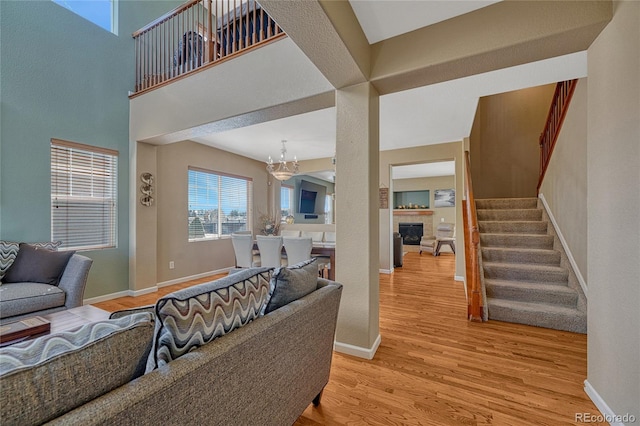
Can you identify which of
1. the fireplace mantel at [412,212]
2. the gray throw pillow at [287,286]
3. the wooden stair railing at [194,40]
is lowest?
the gray throw pillow at [287,286]

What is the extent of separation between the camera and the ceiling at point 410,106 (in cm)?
188

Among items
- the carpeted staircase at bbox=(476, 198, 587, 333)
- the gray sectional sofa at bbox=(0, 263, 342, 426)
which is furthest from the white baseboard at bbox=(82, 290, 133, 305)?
the carpeted staircase at bbox=(476, 198, 587, 333)

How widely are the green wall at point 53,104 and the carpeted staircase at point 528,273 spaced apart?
196 inches

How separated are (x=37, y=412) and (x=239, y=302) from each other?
62 centimetres

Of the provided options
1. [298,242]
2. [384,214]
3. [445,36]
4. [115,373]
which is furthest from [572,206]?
[115,373]

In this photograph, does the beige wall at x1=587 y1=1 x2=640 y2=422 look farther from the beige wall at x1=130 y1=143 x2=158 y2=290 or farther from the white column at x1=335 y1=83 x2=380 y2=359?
the beige wall at x1=130 y1=143 x2=158 y2=290

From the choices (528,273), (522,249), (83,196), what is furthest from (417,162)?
(83,196)

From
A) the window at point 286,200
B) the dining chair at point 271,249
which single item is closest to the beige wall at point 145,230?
the dining chair at point 271,249

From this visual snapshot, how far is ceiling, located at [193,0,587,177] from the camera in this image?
188 cm

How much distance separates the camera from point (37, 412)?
0.57 meters

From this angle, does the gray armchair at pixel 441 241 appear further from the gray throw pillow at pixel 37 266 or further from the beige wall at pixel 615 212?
the gray throw pillow at pixel 37 266

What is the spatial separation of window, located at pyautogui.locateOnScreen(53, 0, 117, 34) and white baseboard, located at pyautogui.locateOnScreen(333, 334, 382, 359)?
16.8ft

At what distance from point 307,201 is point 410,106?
5.87 m

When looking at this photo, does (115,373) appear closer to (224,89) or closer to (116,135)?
(224,89)
